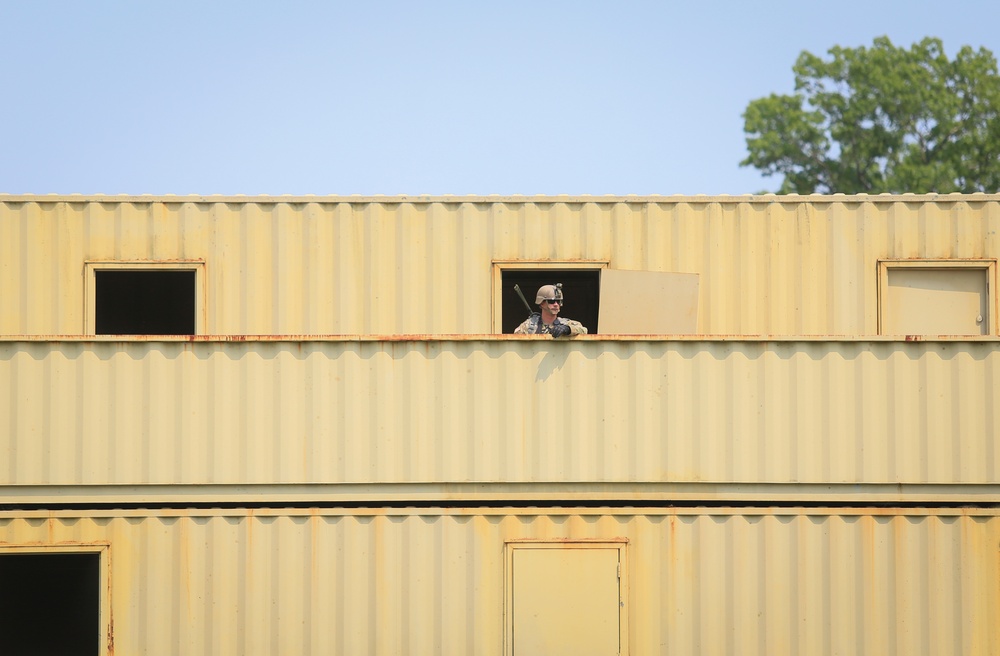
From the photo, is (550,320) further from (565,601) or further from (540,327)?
(565,601)

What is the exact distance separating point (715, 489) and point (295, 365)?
449 centimetres

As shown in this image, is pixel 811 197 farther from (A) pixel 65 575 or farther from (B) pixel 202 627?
(A) pixel 65 575

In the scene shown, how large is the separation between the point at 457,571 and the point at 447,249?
3567 mm

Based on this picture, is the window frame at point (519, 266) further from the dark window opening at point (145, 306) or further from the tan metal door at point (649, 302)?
the dark window opening at point (145, 306)

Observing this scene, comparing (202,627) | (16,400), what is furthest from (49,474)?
(202,627)

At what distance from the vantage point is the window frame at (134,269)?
46.3ft

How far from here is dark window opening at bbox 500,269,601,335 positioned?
52.3 ft

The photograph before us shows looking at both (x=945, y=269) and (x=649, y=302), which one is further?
(x=945, y=269)

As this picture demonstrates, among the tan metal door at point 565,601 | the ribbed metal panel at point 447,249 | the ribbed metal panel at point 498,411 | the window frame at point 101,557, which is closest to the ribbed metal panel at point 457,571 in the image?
the window frame at point 101,557

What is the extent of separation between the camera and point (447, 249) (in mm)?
14094

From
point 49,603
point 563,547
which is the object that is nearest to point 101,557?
point 563,547

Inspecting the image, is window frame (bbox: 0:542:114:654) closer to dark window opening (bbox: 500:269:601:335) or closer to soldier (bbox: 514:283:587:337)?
soldier (bbox: 514:283:587:337)

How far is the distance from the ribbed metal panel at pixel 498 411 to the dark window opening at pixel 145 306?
4.32 m

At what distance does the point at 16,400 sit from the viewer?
42.1ft
